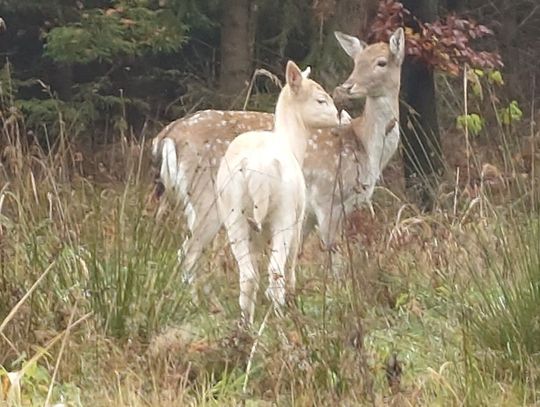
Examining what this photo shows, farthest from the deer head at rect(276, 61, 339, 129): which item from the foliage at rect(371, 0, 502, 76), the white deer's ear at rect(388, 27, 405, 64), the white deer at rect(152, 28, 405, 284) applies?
the foliage at rect(371, 0, 502, 76)

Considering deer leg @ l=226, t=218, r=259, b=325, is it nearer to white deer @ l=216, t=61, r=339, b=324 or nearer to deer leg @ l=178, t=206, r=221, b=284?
white deer @ l=216, t=61, r=339, b=324

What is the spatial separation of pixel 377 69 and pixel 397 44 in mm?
222

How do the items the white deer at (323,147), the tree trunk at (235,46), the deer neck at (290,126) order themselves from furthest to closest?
1. the tree trunk at (235,46)
2. the white deer at (323,147)
3. the deer neck at (290,126)

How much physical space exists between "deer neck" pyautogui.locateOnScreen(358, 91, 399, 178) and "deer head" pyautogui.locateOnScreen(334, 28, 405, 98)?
0.06m

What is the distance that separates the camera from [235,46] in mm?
17172

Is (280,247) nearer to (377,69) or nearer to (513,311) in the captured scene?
(513,311)

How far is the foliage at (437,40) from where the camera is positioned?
451 inches

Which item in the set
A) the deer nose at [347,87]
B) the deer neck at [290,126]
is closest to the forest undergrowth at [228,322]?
the deer neck at [290,126]

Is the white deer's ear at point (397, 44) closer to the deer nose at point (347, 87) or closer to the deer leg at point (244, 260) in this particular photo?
the deer nose at point (347, 87)

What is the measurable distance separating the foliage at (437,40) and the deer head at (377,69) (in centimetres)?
99

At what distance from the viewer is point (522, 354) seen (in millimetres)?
5434

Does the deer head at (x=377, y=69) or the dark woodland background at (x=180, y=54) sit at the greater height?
the deer head at (x=377, y=69)

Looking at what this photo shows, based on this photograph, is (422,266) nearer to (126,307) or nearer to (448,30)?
(126,307)

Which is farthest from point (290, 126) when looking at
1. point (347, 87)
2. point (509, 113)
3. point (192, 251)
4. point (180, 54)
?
point (180, 54)
